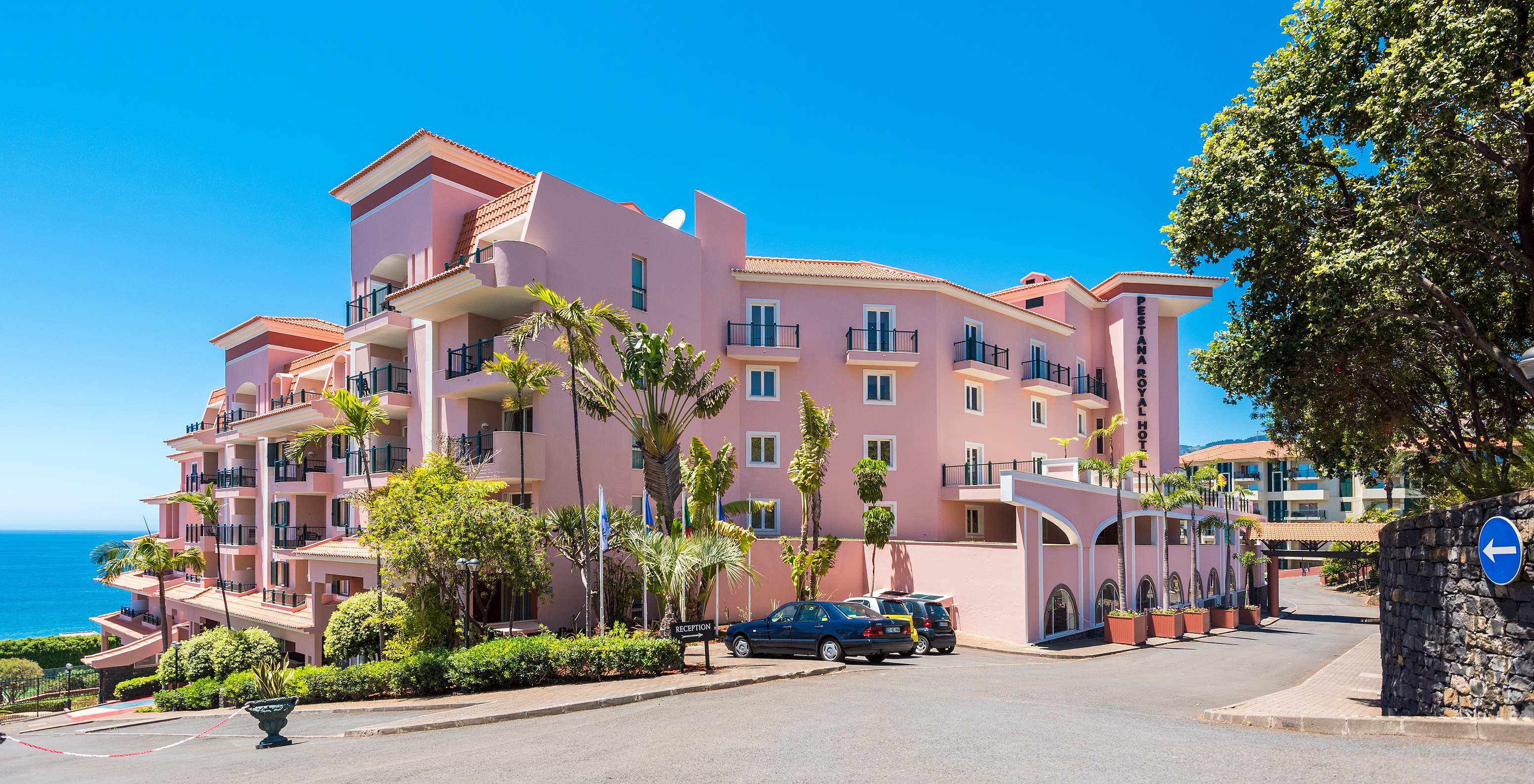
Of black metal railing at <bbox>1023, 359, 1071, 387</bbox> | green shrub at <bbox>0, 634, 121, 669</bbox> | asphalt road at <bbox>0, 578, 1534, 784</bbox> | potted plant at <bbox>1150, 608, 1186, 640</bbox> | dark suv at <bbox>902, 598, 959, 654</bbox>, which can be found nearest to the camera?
asphalt road at <bbox>0, 578, 1534, 784</bbox>

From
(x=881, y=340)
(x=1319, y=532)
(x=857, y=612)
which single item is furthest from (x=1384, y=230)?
(x=1319, y=532)

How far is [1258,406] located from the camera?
17.1 meters

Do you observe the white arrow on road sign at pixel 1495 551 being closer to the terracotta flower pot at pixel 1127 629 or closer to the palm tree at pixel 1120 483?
the terracotta flower pot at pixel 1127 629

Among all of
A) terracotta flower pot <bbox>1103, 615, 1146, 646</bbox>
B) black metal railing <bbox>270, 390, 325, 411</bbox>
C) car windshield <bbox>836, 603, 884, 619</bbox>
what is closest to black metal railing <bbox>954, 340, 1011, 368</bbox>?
terracotta flower pot <bbox>1103, 615, 1146, 646</bbox>

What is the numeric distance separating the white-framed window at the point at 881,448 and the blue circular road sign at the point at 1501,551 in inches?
985

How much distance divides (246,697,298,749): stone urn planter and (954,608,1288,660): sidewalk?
18216 mm

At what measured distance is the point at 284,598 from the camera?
110ft

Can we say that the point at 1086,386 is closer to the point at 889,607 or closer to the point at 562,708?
the point at 889,607

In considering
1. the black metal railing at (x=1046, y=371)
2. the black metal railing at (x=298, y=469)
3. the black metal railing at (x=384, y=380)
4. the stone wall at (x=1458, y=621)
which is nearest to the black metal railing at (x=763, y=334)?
the black metal railing at (x=384, y=380)

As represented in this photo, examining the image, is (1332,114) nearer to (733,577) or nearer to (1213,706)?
(1213,706)

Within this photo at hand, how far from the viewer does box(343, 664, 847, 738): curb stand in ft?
44.9

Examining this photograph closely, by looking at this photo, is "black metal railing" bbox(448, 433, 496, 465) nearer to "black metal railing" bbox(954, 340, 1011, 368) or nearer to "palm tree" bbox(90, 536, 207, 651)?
"black metal railing" bbox(954, 340, 1011, 368)

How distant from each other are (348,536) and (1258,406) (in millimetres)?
28426

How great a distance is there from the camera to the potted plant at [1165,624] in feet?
101
